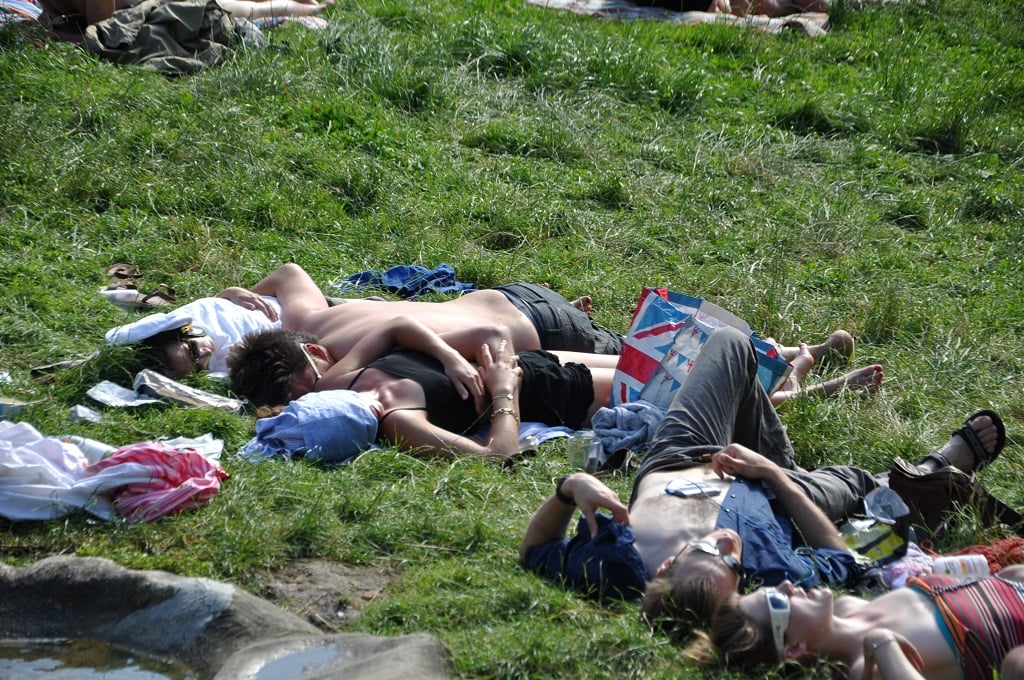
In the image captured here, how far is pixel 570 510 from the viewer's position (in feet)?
11.8

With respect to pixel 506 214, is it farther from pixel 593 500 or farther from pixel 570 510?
pixel 593 500

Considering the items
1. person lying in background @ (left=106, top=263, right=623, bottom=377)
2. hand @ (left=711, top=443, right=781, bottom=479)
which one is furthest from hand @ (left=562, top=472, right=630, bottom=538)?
person lying in background @ (left=106, top=263, right=623, bottom=377)

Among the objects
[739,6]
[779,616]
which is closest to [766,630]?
[779,616]

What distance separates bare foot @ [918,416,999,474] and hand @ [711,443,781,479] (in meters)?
1.01

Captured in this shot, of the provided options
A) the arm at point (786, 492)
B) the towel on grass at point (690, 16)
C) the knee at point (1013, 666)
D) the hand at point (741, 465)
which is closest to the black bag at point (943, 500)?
the arm at point (786, 492)

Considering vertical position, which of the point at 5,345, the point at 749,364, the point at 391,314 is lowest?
the point at 5,345

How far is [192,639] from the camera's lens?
3.29m

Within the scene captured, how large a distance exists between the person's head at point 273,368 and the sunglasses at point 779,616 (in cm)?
251

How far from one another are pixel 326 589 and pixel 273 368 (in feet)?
5.07

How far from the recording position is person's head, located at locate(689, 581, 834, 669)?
3.02 metres

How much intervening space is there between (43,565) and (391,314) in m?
2.11

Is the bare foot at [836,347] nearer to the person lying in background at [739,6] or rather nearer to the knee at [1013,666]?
the knee at [1013,666]

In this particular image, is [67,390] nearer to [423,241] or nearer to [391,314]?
[391,314]

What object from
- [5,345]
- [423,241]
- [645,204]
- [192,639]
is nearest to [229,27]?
[423,241]
